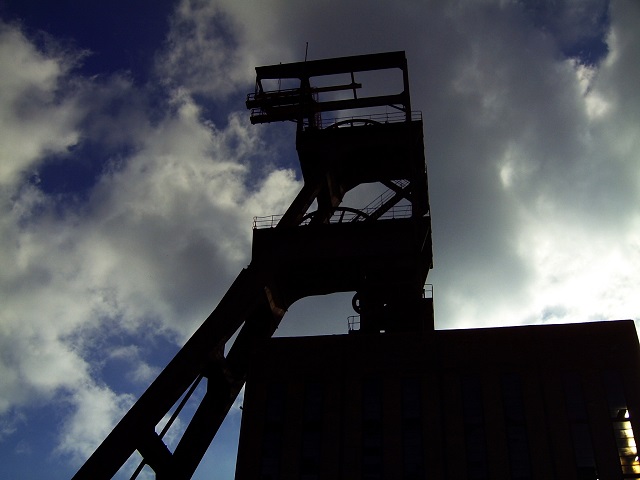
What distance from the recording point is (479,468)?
21250mm

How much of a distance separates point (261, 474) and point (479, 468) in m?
7.63

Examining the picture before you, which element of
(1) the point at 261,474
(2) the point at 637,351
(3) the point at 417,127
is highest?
(3) the point at 417,127

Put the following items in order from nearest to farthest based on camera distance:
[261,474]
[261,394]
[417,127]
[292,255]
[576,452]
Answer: [576,452]
[261,474]
[261,394]
[292,255]
[417,127]

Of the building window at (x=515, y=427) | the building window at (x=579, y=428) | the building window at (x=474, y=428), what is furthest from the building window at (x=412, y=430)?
the building window at (x=579, y=428)

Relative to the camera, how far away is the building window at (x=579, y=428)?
2053 centimetres

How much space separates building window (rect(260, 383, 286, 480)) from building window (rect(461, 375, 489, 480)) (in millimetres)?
6705

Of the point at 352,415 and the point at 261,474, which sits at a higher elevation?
the point at 352,415

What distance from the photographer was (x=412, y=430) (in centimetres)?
2242

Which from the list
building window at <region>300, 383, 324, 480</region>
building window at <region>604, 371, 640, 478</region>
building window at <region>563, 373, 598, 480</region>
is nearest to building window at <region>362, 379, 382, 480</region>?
building window at <region>300, 383, 324, 480</region>

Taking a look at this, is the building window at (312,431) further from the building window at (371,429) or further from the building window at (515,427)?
the building window at (515,427)

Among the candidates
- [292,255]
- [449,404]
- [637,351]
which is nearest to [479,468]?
[449,404]

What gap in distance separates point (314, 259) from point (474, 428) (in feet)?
30.3

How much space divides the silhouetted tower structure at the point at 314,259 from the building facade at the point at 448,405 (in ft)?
7.65

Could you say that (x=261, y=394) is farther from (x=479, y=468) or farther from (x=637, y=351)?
(x=637, y=351)
